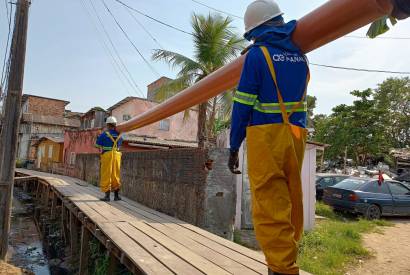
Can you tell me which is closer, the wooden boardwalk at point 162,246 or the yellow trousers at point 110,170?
the wooden boardwalk at point 162,246

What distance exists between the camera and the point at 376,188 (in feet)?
42.5

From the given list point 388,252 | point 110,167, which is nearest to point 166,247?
point 110,167

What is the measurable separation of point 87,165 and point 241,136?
15.8 meters

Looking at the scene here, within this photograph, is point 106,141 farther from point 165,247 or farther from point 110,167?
point 165,247

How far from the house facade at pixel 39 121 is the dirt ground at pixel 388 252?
3625 centimetres

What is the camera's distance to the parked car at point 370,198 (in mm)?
12547

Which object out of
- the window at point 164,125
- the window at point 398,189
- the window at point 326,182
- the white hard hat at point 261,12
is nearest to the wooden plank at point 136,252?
the white hard hat at point 261,12

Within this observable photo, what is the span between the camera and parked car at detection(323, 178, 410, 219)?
12547 mm

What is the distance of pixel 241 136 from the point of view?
2533 mm

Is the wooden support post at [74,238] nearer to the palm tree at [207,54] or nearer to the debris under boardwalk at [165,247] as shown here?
the debris under boardwalk at [165,247]

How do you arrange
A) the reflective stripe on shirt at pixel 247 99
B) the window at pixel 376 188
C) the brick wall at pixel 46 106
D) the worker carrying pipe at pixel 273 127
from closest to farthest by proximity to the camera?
the worker carrying pipe at pixel 273 127 < the reflective stripe on shirt at pixel 247 99 < the window at pixel 376 188 < the brick wall at pixel 46 106

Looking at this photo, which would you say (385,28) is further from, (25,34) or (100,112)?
(100,112)

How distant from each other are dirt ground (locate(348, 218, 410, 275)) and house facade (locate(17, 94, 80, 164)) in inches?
1427

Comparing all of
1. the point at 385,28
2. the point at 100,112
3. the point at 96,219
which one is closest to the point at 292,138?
the point at 385,28
